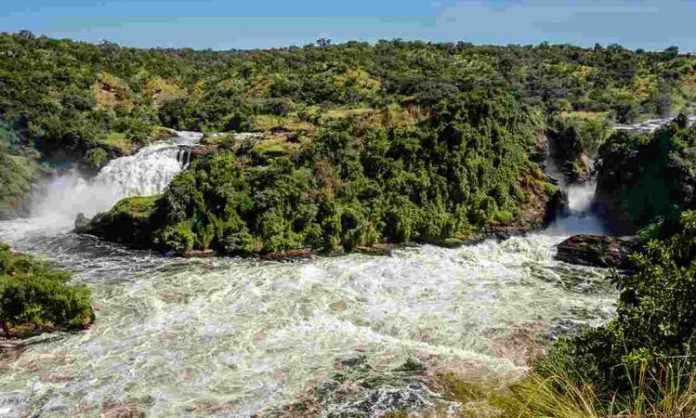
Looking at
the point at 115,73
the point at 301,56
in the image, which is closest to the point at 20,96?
the point at 115,73

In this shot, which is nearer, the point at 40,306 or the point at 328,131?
the point at 40,306

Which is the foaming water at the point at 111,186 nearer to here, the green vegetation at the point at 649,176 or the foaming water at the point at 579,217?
the foaming water at the point at 579,217

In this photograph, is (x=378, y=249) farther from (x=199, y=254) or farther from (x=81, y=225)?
(x=81, y=225)

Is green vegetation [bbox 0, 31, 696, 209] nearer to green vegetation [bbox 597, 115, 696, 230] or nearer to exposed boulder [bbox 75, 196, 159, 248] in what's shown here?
green vegetation [bbox 597, 115, 696, 230]

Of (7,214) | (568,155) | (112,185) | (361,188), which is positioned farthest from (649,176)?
(7,214)

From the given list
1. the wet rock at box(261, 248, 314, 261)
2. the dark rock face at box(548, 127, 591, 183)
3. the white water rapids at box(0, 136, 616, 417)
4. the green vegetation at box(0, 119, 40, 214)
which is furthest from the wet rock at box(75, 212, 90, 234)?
the dark rock face at box(548, 127, 591, 183)

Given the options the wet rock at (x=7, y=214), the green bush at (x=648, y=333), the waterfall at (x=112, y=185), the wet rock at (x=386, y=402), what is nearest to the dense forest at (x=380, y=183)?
the green bush at (x=648, y=333)
